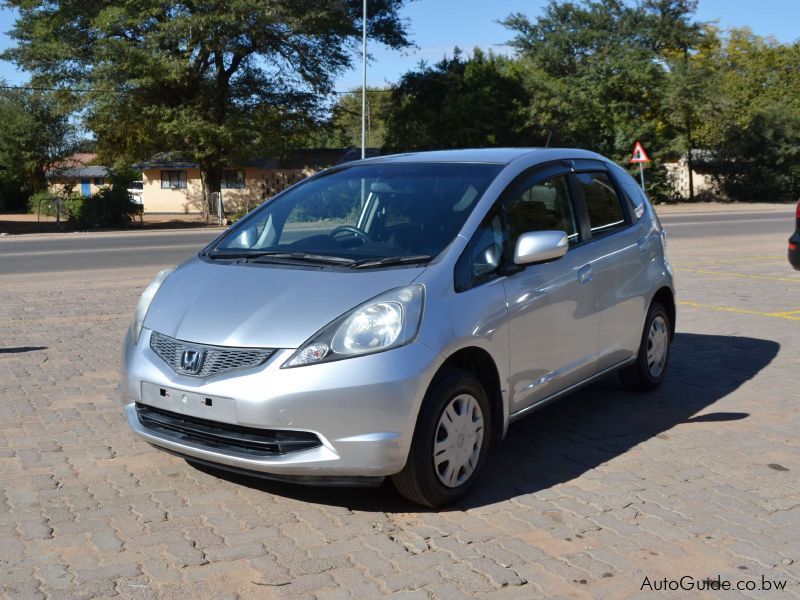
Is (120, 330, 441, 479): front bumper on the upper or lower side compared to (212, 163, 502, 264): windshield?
lower

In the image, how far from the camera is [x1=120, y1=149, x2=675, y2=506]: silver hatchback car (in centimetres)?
394

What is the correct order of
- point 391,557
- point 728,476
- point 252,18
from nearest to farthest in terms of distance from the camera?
1. point 391,557
2. point 728,476
3. point 252,18

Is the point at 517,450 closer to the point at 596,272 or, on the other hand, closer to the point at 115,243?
the point at 596,272

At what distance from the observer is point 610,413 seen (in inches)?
238

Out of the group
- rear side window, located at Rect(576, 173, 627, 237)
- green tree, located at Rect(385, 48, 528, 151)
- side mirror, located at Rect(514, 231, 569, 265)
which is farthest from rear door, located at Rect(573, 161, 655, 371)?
green tree, located at Rect(385, 48, 528, 151)

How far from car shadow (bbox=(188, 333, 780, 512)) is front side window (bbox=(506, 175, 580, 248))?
47.2 inches

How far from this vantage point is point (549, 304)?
4.96 m

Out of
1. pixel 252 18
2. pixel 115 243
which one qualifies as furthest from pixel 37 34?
pixel 115 243

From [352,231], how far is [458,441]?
134 cm

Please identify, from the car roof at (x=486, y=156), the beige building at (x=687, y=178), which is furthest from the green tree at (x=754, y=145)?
the car roof at (x=486, y=156)

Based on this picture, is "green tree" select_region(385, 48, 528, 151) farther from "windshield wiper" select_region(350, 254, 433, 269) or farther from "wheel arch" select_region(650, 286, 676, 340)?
"windshield wiper" select_region(350, 254, 433, 269)

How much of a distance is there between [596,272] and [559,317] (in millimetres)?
572

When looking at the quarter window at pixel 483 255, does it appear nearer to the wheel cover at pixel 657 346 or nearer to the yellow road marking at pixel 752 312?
the wheel cover at pixel 657 346

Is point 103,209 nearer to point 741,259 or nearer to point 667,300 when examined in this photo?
point 741,259
